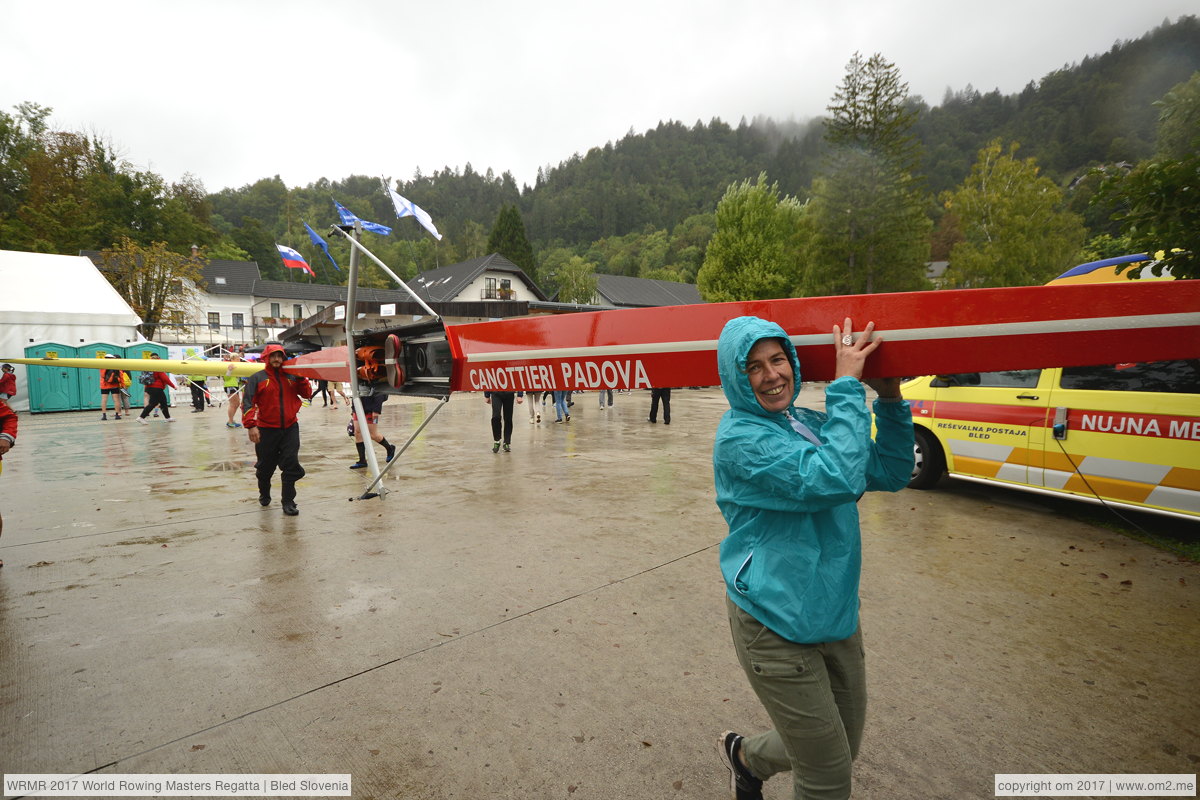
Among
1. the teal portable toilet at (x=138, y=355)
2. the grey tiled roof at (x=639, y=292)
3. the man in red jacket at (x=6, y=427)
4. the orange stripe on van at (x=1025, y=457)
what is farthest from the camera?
the grey tiled roof at (x=639, y=292)

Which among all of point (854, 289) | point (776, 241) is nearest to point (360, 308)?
point (776, 241)

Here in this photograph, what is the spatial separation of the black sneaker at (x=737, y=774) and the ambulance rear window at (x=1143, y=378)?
416 centimetres

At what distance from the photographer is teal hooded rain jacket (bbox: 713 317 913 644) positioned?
4.96 ft

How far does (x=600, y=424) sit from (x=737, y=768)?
11.7 meters

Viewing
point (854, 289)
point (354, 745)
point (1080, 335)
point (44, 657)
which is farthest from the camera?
point (854, 289)

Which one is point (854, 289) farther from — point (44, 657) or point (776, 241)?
point (44, 657)

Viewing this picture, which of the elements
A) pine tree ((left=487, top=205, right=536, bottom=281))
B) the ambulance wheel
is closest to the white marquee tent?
the ambulance wheel

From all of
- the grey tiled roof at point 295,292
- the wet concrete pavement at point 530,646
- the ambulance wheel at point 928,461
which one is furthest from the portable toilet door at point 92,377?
the grey tiled roof at point 295,292

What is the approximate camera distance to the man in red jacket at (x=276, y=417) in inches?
231

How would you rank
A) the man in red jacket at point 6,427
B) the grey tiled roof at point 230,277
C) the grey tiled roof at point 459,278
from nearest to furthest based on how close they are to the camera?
the man in red jacket at point 6,427 → the grey tiled roof at point 459,278 → the grey tiled roof at point 230,277

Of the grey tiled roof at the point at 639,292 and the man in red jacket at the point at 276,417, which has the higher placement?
the grey tiled roof at the point at 639,292

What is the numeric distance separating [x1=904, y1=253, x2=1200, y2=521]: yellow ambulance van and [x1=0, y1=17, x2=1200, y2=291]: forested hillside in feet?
6.00

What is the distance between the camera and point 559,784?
2.21 metres

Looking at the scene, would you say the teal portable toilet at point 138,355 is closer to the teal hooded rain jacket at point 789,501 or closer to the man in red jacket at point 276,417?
the man in red jacket at point 276,417
